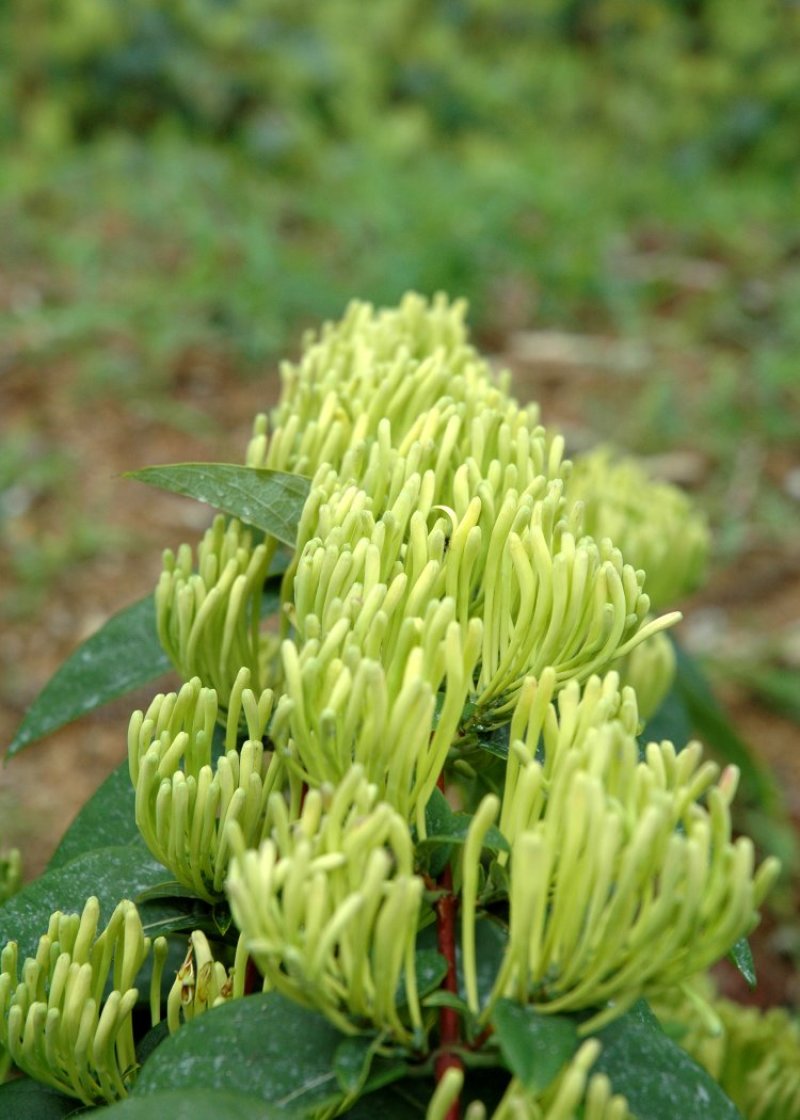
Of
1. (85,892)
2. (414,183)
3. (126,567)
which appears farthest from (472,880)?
(414,183)

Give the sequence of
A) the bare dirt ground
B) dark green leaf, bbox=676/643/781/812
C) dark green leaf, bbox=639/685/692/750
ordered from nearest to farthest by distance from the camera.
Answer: dark green leaf, bbox=639/685/692/750 < dark green leaf, bbox=676/643/781/812 < the bare dirt ground

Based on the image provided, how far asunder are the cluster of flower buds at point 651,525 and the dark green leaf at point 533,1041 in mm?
771

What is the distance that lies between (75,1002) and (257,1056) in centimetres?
10

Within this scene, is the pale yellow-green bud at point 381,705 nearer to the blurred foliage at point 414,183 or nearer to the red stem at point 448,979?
the red stem at point 448,979

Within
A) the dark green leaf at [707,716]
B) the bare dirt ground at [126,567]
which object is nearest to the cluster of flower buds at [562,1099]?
the dark green leaf at [707,716]

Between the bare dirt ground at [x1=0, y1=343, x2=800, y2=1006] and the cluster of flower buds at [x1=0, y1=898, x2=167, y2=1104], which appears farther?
the bare dirt ground at [x1=0, y1=343, x2=800, y2=1006]

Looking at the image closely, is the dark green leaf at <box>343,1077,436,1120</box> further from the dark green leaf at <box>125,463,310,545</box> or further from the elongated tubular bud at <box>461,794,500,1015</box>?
the dark green leaf at <box>125,463,310,545</box>

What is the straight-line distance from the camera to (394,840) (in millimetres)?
530

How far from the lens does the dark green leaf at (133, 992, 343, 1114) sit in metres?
0.56

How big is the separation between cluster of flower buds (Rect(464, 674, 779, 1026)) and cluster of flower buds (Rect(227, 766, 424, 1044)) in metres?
0.04

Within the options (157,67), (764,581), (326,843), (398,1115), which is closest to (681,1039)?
(398,1115)

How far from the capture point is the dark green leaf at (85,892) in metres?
0.70

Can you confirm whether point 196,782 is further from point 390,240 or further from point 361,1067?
point 390,240

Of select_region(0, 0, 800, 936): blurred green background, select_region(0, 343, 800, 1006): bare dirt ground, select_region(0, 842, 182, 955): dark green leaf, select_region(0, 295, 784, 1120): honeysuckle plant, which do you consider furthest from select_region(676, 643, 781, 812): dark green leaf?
select_region(0, 842, 182, 955): dark green leaf
